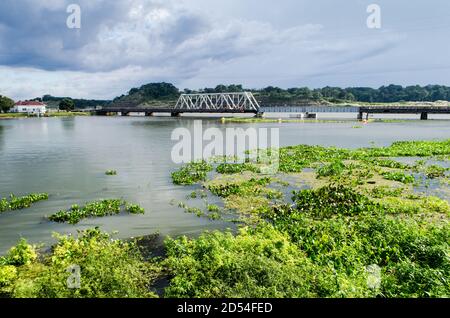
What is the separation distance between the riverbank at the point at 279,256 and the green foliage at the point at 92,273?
0.11 ft

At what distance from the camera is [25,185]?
26.9 metres

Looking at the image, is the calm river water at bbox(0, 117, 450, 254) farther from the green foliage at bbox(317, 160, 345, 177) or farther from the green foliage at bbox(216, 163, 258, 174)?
the green foliage at bbox(317, 160, 345, 177)

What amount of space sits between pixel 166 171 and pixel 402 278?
79.3 feet

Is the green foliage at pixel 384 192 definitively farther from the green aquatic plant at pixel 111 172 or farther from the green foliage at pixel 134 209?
the green aquatic plant at pixel 111 172

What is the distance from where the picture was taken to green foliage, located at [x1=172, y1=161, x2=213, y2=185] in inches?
1081

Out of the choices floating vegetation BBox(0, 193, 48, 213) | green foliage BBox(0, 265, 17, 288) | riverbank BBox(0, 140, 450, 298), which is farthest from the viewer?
floating vegetation BBox(0, 193, 48, 213)

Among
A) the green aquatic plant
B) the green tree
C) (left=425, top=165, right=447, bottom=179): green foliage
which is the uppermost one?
the green tree

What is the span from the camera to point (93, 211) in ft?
64.4

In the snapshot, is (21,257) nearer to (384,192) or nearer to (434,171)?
(384,192)

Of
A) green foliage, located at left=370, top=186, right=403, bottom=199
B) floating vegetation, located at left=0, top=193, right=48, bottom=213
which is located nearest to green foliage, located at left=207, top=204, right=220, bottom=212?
green foliage, located at left=370, top=186, right=403, bottom=199

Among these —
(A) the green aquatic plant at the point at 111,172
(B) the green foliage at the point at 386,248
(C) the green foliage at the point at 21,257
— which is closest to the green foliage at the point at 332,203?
(B) the green foliage at the point at 386,248

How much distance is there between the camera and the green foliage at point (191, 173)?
90.1 feet

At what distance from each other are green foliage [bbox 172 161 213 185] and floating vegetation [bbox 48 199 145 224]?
6767 millimetres

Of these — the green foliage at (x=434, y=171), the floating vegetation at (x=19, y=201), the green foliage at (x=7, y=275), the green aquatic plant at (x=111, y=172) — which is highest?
the green foliage at (x=434, y=171)
